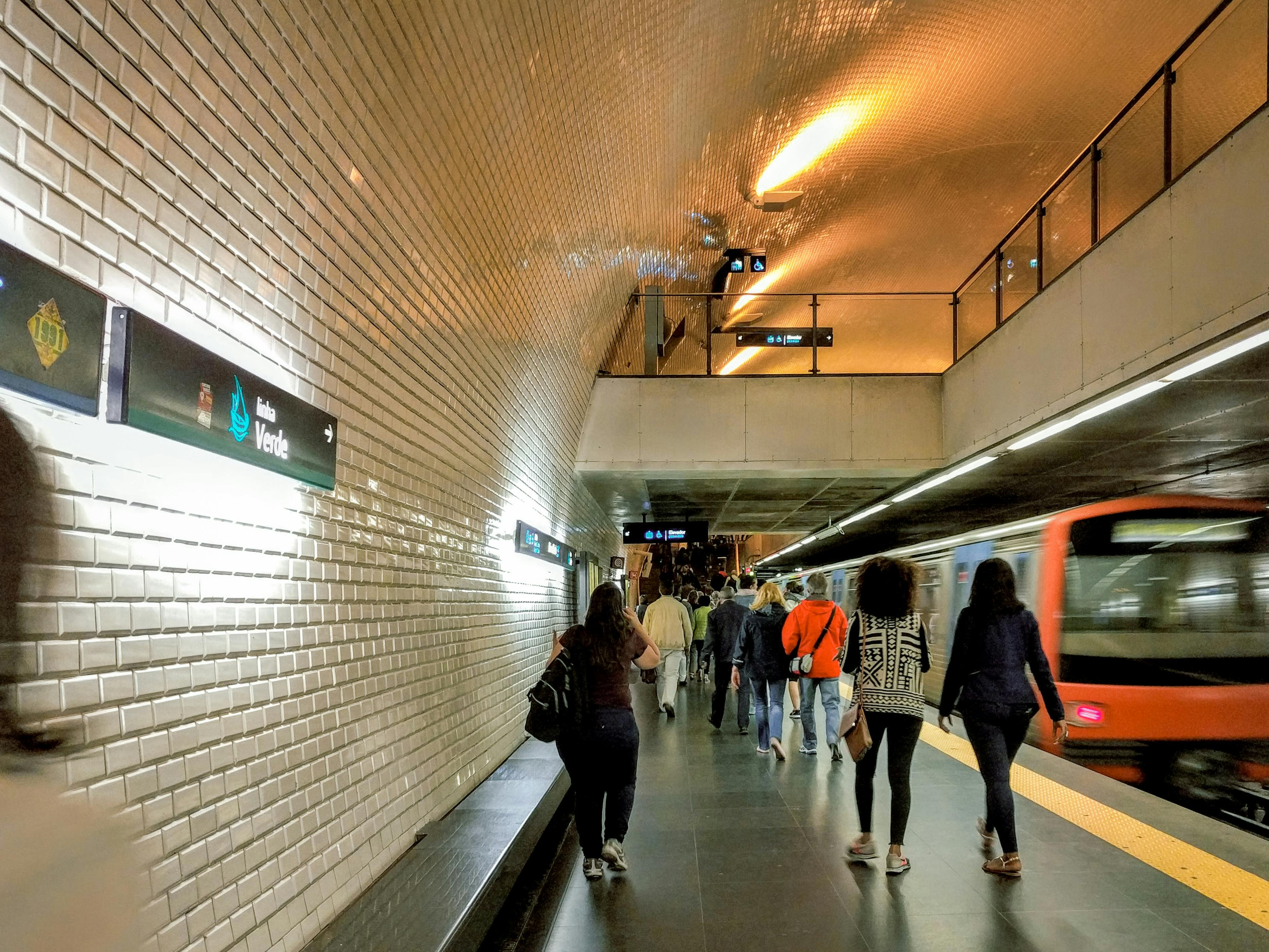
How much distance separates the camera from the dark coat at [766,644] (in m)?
8.24

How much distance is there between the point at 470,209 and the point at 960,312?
8.82 m

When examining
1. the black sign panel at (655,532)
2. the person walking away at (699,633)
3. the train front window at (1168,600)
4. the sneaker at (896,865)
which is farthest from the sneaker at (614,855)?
the black sign panel at (655,532)

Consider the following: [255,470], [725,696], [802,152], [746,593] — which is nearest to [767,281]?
[802,152]

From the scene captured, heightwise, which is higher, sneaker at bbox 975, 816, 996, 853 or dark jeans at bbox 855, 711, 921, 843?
dark jeans at bbox 855, 711, 921, 843

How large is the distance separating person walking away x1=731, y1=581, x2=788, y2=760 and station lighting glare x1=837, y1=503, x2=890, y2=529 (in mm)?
8998

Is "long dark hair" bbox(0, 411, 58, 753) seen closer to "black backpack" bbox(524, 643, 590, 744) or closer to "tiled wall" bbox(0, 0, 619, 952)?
"tiled wall" bbox(0, 0, 619, 952)

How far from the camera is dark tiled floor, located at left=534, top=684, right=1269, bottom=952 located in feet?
13.0

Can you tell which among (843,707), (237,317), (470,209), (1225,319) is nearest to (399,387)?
(470,209)

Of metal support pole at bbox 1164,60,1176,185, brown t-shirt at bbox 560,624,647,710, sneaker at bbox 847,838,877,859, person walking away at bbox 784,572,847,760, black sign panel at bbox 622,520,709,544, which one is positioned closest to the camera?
brown t-shirt at bbox 560,624,647,710

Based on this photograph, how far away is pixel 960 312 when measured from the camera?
488 inches

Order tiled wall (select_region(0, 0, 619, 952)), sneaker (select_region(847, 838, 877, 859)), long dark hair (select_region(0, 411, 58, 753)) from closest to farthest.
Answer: long dark hair (select_region(0, 411, 58, 753)) < tiled wall (select_region(0, 0, 619, 952)) < sneaker (select_region(847, 838, 877, 859))

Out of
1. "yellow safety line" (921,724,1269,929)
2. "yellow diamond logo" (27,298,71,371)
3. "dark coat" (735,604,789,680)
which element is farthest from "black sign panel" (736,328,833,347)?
"yellow diamond logo" (27,298,71,371)

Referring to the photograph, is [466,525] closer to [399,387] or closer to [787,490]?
[399,387]

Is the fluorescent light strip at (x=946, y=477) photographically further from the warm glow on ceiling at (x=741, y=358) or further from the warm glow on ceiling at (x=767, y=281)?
the warm glow on ceiling at (x=767, y=281)
